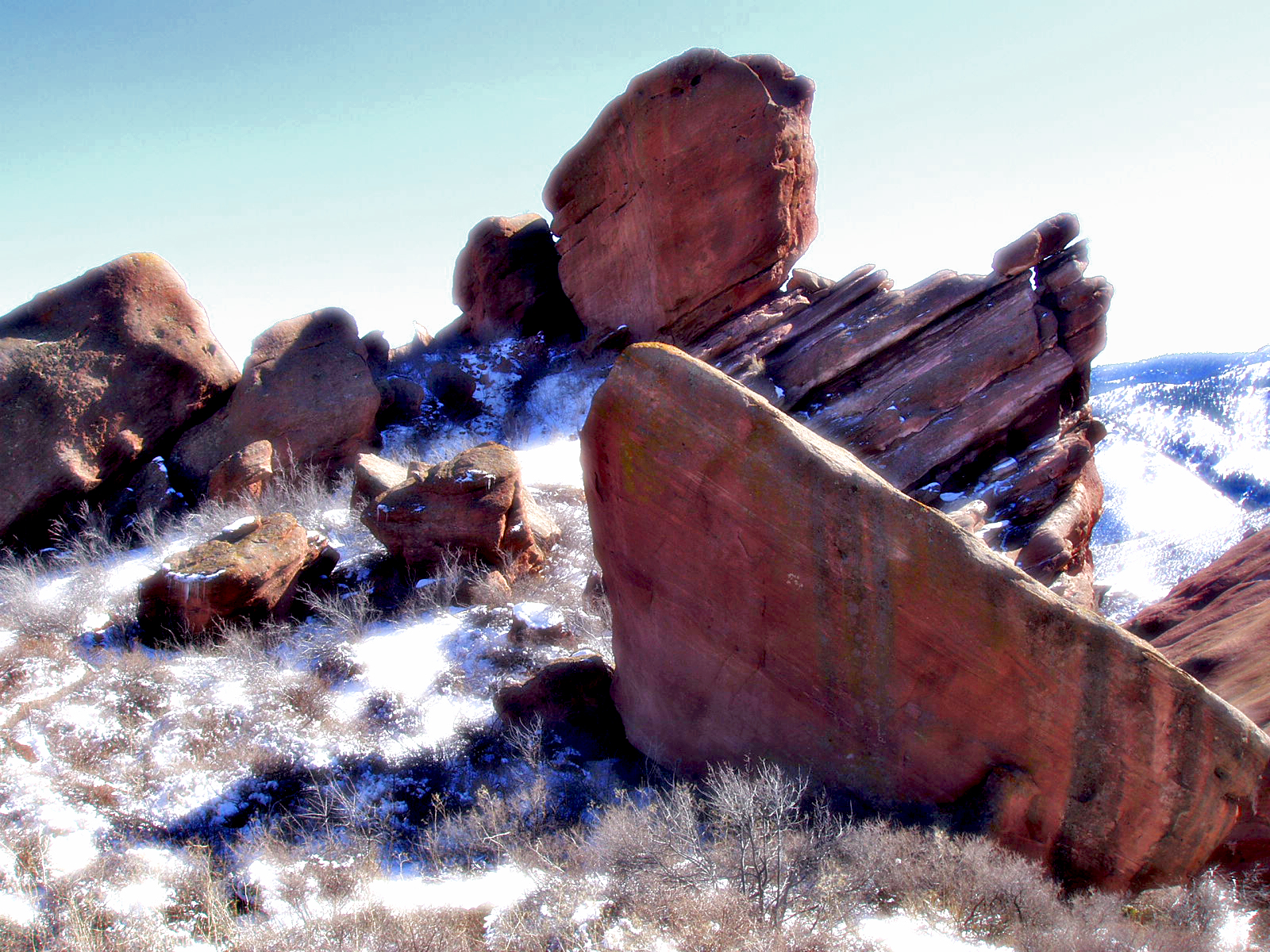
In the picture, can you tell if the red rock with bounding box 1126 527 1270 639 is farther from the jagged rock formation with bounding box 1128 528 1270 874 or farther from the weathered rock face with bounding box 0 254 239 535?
the weathered rock face with bounding box 0 254 239 535

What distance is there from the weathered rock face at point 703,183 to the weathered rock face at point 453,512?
7.18 m

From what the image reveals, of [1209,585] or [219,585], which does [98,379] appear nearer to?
[219,585]

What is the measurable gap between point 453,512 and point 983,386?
692 cm

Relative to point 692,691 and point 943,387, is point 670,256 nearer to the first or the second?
point 943,387

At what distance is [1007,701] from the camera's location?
4051mm

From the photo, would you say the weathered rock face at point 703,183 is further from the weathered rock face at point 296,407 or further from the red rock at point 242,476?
the red rock at point 242,476

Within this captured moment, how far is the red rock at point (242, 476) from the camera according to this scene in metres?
10.0

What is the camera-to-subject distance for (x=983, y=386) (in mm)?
9805

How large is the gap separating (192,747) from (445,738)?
1748mm

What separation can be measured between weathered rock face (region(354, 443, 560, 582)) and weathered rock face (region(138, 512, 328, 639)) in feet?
3.33

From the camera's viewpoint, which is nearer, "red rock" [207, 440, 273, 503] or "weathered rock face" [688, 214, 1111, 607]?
"weathered rock face" [688, 214, 1111, 607]

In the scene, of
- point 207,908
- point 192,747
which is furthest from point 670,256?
point 207,908

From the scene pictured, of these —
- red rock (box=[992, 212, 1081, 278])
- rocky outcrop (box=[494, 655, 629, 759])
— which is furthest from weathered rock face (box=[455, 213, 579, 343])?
rocky outcrop (box=[494, 655, 629, 759])

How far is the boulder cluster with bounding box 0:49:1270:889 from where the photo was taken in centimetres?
404
